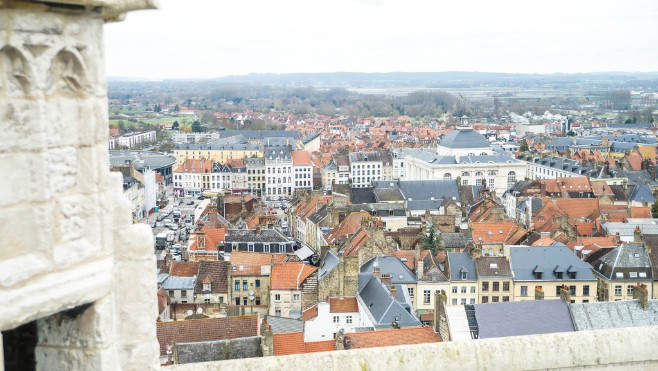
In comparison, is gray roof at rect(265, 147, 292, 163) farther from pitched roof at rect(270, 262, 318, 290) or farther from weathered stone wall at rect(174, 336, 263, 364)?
weathered stone wall at rect(174, 336, 263, 364)

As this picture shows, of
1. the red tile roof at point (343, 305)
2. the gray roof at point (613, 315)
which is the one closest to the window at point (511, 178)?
the red tile roof at point (343, 305)

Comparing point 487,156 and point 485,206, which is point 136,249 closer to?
point 485,206

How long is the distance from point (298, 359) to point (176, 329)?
Answer: 1569cm

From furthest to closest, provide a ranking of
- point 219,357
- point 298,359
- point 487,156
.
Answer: point 487,156, point 219,357, point 298,359

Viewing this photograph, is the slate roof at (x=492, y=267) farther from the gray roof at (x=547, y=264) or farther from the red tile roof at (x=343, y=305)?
the red tile roof at (x=343, y=305)

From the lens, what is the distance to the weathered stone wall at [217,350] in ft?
59.9

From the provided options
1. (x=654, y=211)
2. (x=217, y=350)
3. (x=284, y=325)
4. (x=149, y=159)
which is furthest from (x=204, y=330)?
(x=149, y=159)

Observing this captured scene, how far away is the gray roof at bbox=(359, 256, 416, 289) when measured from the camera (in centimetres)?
2920

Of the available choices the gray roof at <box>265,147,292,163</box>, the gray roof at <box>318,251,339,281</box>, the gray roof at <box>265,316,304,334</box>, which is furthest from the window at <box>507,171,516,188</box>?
the gray roof at <box>265,316,304,334</box>

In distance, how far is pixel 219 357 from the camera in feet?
60.4

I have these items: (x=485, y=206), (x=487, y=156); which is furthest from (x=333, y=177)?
(x=485, y=206)

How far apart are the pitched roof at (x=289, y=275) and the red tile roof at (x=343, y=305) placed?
7.06 feet

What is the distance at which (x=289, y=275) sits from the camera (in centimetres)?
2795

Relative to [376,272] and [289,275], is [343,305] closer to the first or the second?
[376,272]
